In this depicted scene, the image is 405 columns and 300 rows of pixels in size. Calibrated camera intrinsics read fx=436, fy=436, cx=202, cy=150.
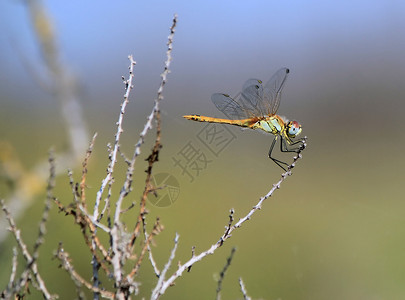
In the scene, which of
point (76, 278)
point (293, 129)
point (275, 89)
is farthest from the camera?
point (275, 89)

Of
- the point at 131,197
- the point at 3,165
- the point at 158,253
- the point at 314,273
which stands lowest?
the point at 3,165

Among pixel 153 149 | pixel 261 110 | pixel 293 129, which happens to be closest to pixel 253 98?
pixel 261 110

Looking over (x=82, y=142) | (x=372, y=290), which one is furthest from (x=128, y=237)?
(x=372, y=290)

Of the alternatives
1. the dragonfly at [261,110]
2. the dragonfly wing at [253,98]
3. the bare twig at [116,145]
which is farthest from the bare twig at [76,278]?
the dragonfly wing at [253,98]

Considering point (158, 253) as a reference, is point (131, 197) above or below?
above

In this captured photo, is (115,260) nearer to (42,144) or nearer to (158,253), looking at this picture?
(158,253)

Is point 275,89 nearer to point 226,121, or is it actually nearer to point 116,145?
point 226,121
